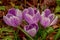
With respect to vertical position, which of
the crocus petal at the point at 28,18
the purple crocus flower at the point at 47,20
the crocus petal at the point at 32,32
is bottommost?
the crocus petal at the point at 32,32

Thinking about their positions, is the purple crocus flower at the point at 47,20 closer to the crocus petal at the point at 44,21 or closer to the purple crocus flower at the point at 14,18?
→ the crocus petal at the point at 44,21

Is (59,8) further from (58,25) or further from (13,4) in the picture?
(13,4)

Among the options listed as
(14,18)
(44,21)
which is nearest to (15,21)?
(14,18)

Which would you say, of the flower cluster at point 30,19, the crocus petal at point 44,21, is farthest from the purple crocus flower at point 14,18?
the crocus petal at point 44,21

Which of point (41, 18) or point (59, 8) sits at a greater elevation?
point (41, 18)

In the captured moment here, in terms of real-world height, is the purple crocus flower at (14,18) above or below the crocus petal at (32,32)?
above

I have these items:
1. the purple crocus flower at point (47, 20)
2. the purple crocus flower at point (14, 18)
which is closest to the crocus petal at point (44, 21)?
the purple crocus flower at point (47, 20)

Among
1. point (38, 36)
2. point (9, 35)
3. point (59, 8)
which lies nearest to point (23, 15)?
point (38, 36)

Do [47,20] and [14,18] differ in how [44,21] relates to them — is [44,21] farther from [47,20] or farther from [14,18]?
[14,18]

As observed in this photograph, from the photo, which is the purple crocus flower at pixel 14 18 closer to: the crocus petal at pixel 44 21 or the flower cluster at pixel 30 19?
the flower cluster at pixel 30 19

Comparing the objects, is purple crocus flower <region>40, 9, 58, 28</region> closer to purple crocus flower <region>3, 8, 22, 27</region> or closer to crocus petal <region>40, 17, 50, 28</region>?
crocus petal <region>40, 17, 50, 28</region>

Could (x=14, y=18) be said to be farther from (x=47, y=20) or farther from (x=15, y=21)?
Answer: (x=47, y=20)
